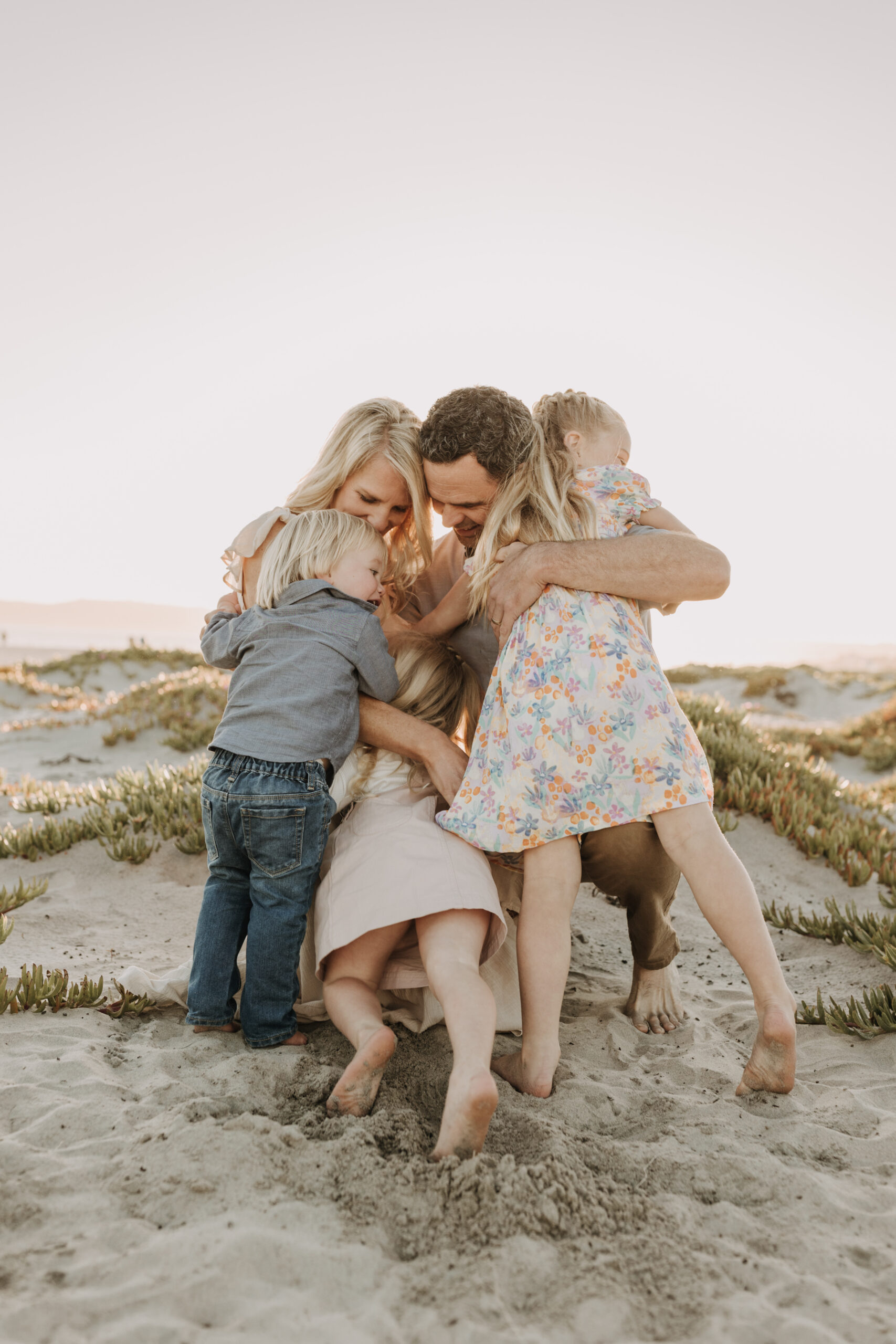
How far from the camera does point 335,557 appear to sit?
331cm

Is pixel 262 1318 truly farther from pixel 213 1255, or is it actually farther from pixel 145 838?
pixel 145 838

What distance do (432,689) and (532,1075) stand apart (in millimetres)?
1489

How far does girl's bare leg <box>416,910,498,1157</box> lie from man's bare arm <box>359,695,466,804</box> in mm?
537

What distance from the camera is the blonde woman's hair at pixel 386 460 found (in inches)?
144

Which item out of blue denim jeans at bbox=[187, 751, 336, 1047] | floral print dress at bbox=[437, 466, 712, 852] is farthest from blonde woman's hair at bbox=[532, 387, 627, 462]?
blue denim jeans at bbox=[187, 751, 336, 1047]

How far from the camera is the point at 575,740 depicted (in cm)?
296

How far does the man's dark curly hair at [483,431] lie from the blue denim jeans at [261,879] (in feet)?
4.26

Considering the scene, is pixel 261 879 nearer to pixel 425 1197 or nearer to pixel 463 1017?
pixel 463 1017

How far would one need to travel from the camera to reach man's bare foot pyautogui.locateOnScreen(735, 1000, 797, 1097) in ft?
8.92

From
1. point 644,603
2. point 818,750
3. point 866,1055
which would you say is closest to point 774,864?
point 866,1055

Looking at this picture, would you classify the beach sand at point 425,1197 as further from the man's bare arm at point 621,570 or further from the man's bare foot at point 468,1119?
the man's bare arm at point 621,570

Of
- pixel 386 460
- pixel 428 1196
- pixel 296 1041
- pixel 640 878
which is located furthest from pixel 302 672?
pixel 428 1196

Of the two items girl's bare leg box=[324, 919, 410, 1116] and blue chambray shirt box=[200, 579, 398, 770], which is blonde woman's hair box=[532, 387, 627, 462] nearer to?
blue chambray shirt box=[200, 579, 398, 770]

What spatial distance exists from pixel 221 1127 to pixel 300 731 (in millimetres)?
1246
